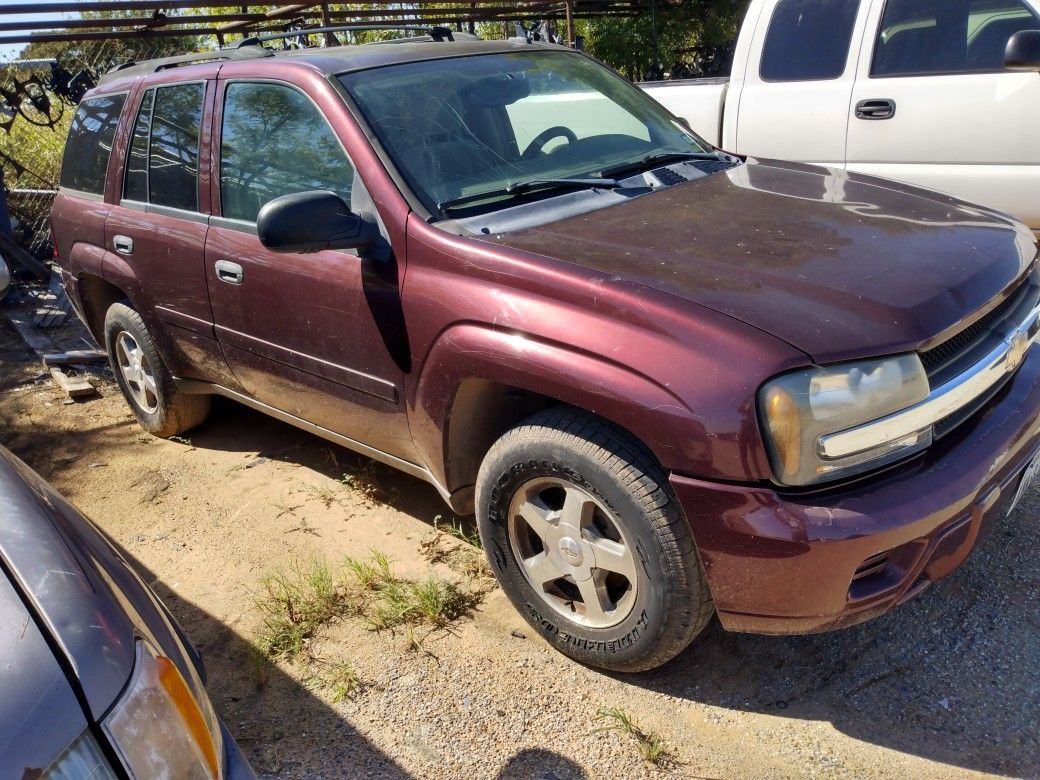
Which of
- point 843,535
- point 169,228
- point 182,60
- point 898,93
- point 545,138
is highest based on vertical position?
point 182,60

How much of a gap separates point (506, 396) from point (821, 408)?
1.06 metres

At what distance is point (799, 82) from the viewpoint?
17.9 ft

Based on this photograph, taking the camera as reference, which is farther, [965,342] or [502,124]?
[502,124]

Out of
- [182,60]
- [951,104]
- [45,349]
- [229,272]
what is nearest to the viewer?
[229,272]

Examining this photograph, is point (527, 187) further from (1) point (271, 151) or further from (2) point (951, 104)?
(2) point (951, 104)

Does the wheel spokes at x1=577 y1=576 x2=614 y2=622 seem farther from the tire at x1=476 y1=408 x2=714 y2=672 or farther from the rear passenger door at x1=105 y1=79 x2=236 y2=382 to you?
the rear passenger door at x1=105 y1=79 x2=236 y2=382

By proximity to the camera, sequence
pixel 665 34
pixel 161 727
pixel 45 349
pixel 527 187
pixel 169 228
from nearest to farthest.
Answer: pixel 161 727
pixel 527 187
pixel 169 228
pixel 45 349
pixel 665 34

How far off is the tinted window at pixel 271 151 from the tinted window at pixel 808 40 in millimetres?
3331

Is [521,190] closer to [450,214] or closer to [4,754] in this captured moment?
[450,214]

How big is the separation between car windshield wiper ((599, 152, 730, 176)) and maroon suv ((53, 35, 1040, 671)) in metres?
0.01

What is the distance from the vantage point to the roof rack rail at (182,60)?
3.78m

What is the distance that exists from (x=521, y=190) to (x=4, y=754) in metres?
2.24

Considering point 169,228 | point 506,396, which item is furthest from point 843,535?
point 169,228

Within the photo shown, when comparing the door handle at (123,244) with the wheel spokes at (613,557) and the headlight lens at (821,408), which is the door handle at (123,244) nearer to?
A: the wheel spokes at (613,557)
